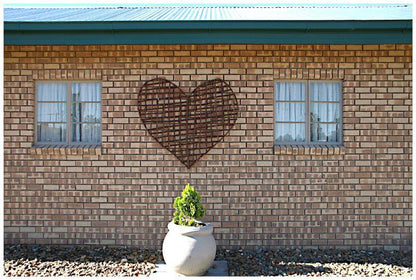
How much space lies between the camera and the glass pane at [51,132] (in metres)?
5.64

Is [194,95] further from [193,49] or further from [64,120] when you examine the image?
[64,120]

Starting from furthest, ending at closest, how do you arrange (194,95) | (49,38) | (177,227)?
(194,95) → (49,38) → (177,227)

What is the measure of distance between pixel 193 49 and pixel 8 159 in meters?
3.19

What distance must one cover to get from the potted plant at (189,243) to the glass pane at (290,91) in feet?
6.86

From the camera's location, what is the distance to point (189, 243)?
4359mm

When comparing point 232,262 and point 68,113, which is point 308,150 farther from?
point 68,113

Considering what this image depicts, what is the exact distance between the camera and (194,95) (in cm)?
541

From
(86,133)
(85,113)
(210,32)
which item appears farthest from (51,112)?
(210,32)

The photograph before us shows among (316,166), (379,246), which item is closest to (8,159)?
(316,166)

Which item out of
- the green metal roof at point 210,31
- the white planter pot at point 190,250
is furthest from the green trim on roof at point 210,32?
the white planter pot at point 190,250

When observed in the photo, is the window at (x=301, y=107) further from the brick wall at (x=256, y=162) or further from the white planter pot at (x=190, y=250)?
the white planter pot at (x=190, y=250)

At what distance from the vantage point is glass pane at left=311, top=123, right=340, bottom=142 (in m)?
5.60

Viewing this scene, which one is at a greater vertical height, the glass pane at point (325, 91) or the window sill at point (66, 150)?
the glass pane at point (325, 91)

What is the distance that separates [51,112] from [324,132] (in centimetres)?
415
